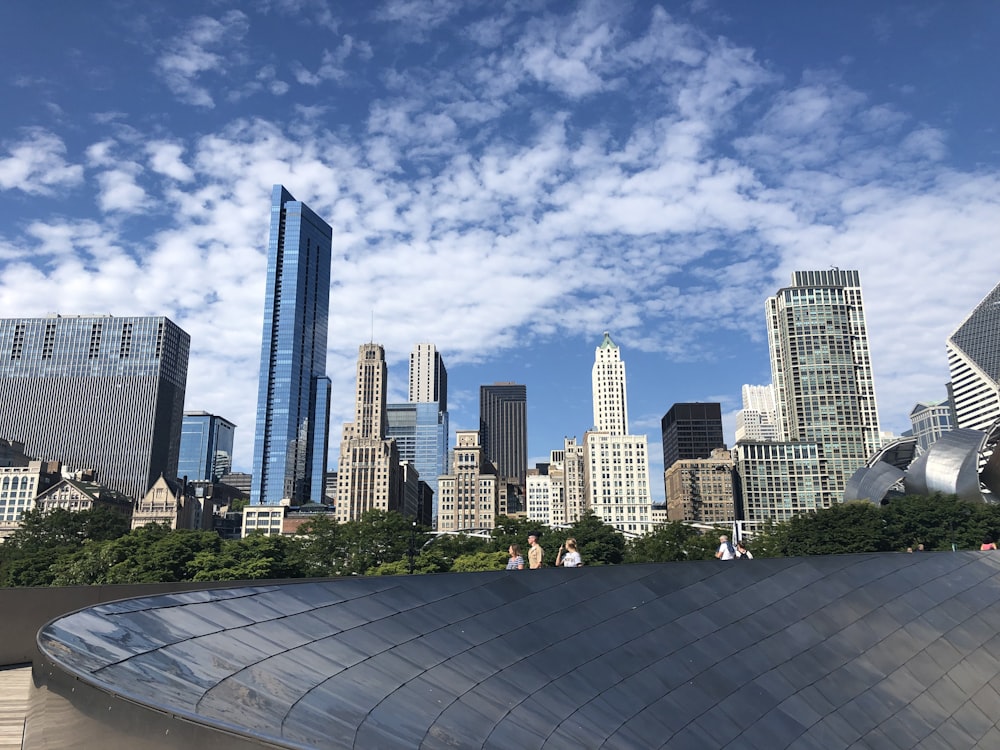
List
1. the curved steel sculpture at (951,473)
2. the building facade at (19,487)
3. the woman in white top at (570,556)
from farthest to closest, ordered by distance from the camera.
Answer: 1. the building facade at (19,487)
2. the curved steel sculpture at (951,473)
3. the woman in white top at (570,556)

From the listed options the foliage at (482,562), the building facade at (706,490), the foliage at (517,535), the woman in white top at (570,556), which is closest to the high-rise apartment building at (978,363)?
the building facade at (706,490)

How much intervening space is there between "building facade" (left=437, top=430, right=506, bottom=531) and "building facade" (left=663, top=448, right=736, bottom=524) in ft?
144

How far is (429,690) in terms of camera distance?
7.14 metres

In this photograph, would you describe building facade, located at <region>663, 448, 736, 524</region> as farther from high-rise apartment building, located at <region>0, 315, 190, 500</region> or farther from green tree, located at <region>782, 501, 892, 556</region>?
high-rise apartment building, located at <region>0, 315, 190, 500</region>

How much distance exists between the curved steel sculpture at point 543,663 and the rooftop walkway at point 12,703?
5.88 ft

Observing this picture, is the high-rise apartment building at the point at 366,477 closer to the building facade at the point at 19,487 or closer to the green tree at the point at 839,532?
the building facade at the point at 19,487

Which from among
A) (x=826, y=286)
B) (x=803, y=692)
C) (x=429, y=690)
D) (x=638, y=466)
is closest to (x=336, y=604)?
(x=429, y=690)

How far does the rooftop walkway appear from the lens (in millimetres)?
7626

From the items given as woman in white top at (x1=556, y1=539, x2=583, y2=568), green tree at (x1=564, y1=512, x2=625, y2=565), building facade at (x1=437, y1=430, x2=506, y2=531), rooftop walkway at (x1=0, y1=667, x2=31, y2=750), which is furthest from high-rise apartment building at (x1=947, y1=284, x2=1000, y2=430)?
rooftop walkway at (x1=0, y1=667, x2=31, y2=750)

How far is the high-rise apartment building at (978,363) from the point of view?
171000 mm

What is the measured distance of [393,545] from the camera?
208 ft

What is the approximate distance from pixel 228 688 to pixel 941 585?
1479 centimetres

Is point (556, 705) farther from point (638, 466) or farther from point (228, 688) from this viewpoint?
point (638, 466)

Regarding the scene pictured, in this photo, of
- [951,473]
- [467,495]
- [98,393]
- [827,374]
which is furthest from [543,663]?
[98,393]
